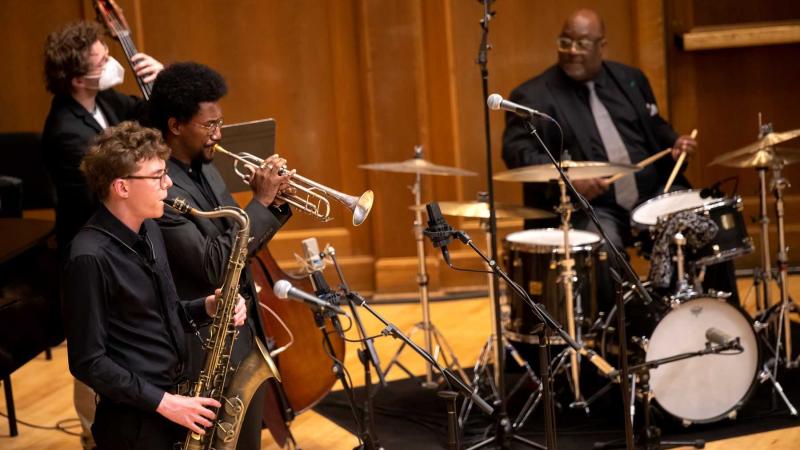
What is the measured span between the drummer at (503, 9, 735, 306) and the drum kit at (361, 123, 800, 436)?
37 centimetres

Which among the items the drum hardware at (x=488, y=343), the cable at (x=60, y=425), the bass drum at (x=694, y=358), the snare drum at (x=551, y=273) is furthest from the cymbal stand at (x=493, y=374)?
the cable at (x=60, y=425)

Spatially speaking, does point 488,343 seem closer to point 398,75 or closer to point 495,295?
point 495,295

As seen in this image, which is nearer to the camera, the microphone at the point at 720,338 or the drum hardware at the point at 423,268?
the microphone at the point at 720,338

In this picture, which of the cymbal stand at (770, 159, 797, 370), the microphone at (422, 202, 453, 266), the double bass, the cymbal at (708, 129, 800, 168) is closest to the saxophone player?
the microphone at (422, 202, 453, 266)

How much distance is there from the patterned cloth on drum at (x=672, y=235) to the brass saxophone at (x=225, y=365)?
220 centimetres

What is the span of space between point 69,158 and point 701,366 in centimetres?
281

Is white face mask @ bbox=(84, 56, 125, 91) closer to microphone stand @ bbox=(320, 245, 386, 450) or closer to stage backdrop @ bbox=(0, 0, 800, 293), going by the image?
microphone stand @ bbox=(320, 245, 386, 450)

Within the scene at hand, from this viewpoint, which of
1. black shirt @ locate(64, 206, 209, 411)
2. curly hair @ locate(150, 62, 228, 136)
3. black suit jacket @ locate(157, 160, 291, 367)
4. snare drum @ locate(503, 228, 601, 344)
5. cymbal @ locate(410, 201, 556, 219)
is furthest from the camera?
snare drum @ locate(503, 228, 601, 344)

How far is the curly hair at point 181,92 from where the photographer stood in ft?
10.9

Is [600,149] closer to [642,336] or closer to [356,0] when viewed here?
[642,336]

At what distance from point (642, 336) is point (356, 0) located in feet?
10.8

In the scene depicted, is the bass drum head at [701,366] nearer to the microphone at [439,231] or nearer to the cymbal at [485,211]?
the cymbal at [485,211]

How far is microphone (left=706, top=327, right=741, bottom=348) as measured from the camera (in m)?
4.40

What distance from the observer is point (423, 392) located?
17.3 feet
